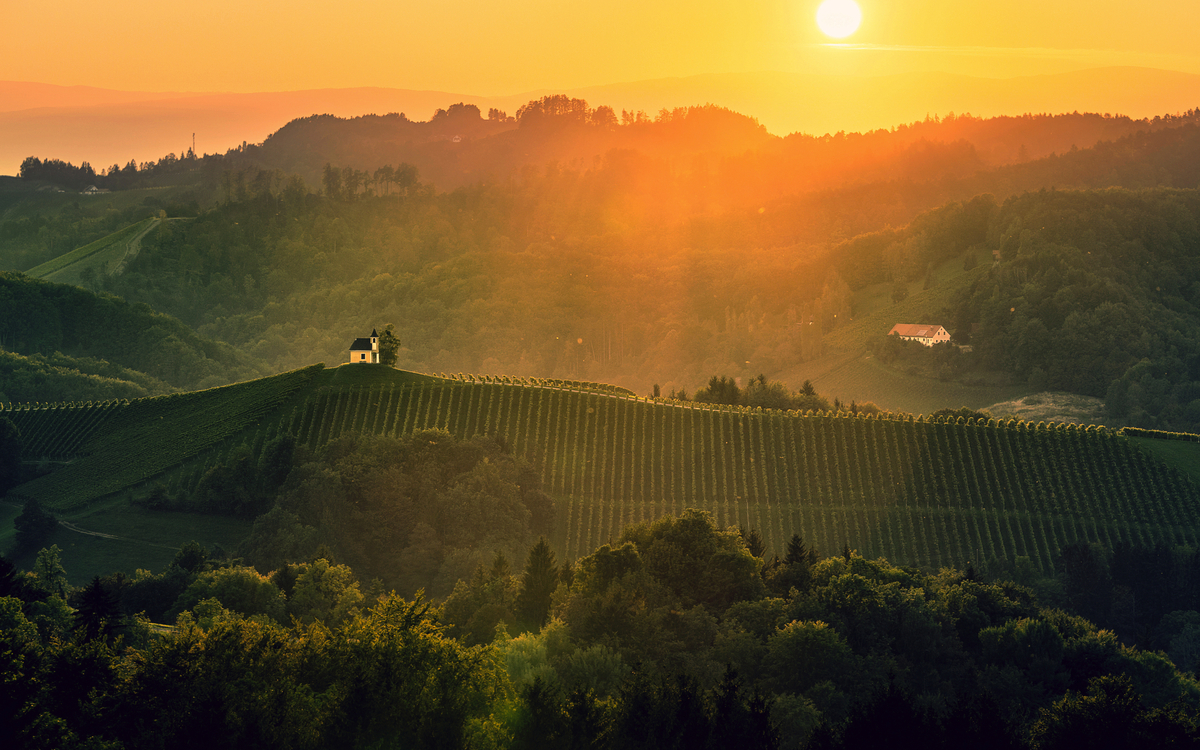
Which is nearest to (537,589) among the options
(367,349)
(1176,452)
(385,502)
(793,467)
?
(385,502)

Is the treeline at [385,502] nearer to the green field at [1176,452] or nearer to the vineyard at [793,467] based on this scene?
the vineyard at [793,467]

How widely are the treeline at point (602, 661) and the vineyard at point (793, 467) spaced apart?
29.8 m

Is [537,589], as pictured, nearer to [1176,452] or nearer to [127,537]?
[127,537]

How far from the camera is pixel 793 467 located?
352ft

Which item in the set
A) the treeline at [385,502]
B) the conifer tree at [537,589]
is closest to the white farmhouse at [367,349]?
the treeline at [385,502]

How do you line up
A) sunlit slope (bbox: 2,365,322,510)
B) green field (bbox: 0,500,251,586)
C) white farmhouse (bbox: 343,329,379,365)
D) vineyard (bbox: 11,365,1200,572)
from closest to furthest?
green field (bbox: 0,500,251,586)
vineyard (bbox: 11,365,1200,572)
sunlit slope (bbox: 2,365,322,510)
white farmhouse (bbox: 343,329,379,365)

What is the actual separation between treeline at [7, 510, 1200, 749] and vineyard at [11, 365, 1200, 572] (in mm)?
29841

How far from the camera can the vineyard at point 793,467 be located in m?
101

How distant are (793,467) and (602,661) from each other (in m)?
64.1

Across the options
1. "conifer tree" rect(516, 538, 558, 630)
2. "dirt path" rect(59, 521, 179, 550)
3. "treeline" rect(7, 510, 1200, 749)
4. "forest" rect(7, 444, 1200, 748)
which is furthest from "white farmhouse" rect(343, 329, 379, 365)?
"conifer tree" rect(516, 538, 558, 630)

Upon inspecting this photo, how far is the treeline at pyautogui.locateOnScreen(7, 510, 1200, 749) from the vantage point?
34.7m

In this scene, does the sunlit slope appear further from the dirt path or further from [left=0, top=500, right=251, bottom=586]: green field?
[left=0, top=500, right=251, bottom=586]: green field

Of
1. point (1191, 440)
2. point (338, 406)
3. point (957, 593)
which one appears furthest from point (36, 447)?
point (1191, 440)

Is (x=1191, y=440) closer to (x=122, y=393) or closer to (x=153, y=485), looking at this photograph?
(x=153, y=485)
